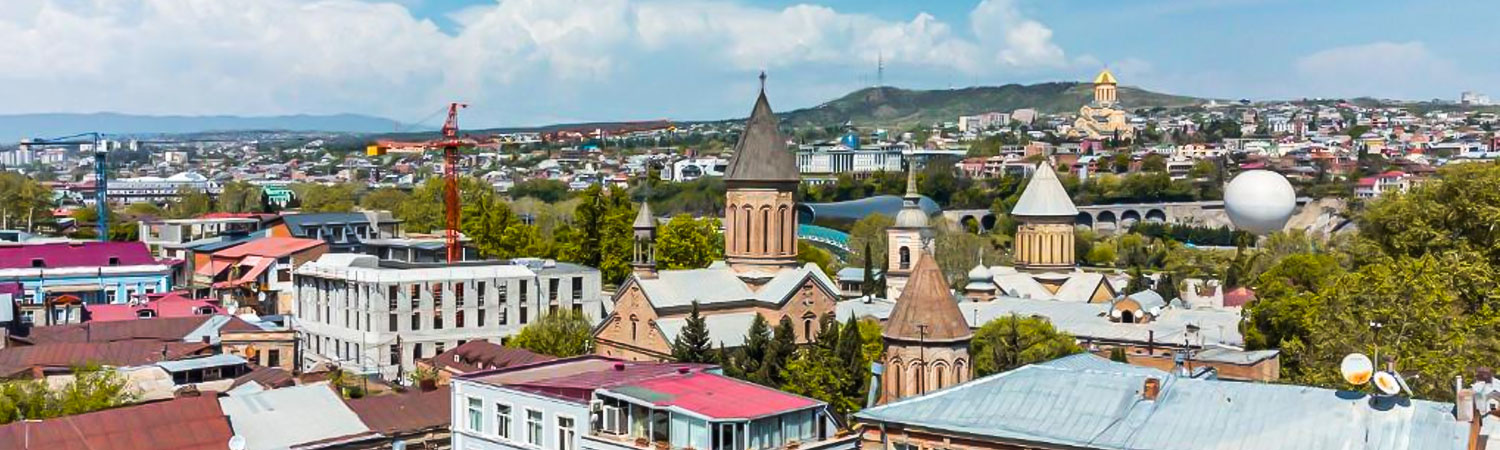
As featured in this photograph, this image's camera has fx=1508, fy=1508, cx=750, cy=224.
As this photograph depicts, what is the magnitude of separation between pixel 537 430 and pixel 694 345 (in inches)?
566

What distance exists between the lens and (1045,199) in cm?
6034

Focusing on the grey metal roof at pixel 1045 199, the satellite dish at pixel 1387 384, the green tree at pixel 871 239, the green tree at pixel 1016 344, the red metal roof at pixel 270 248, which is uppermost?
the grey metal roof at pixel 1045 199

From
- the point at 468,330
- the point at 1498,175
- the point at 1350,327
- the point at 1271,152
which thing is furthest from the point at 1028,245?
the point at 1271,152

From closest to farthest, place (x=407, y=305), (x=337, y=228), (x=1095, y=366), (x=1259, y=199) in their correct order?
(x=1095, y=366) < (x=407, y=305) < (x=337, y=228) < (x=1259, y=199)

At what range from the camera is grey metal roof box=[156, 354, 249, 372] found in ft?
115

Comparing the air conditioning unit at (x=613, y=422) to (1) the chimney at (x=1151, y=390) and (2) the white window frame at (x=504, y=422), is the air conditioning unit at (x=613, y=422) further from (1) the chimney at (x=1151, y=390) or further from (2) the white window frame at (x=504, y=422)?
(1) the chimney at (x=1151, y=390)

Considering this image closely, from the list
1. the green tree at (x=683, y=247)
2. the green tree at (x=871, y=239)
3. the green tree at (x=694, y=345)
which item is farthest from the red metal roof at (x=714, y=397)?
the green tree at (x=871, y=239)

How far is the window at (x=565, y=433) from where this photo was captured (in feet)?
82.8

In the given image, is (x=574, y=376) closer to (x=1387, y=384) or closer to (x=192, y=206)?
(x=1387, y=384)

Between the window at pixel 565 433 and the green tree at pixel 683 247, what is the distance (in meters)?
34.9

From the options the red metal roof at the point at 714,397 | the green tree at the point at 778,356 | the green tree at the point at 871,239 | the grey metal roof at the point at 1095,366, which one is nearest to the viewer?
the grey metal roof at the point at 1095,366

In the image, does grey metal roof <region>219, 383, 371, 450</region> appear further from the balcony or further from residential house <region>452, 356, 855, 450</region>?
the balcony

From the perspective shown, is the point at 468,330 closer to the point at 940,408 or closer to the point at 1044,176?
the point at 1044,176

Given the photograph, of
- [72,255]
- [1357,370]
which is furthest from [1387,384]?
[72,255]
